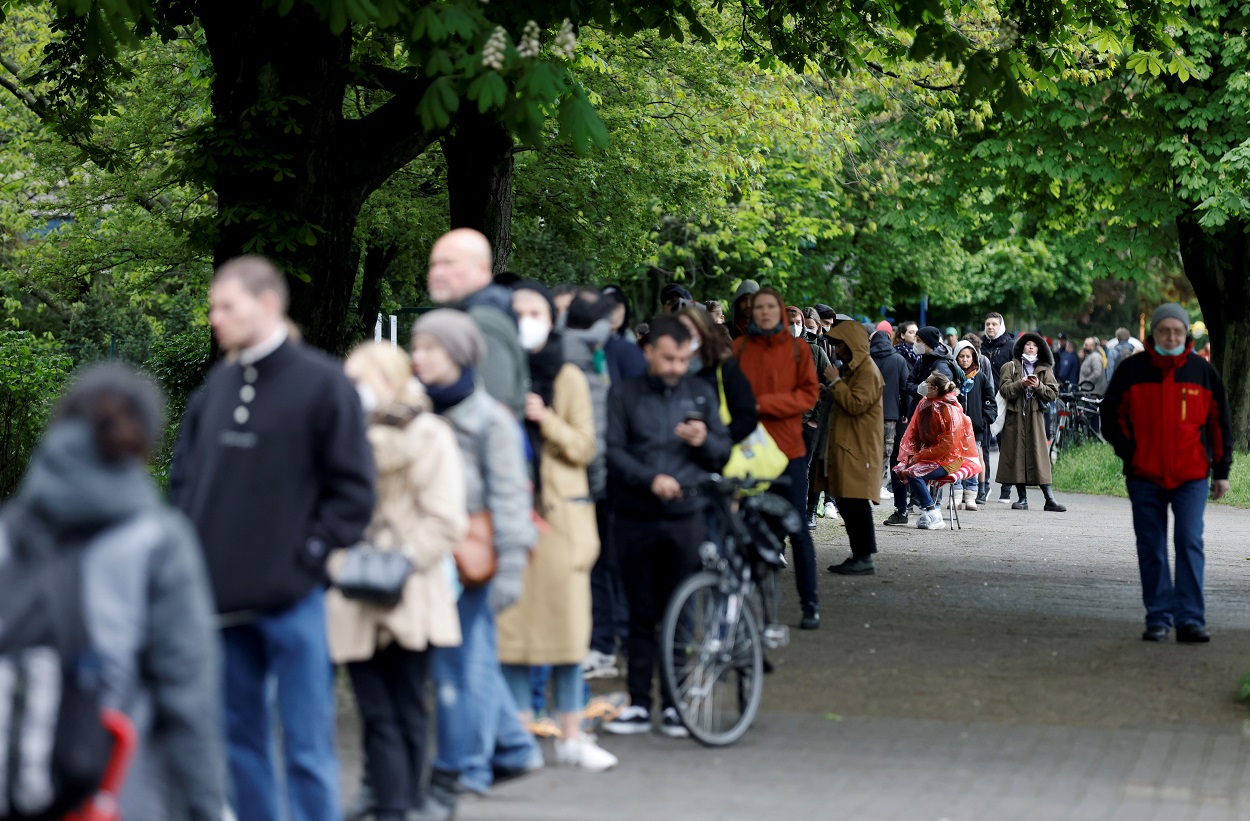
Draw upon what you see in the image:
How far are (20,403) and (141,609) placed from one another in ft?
39.8

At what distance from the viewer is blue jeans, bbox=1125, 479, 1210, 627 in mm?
10258

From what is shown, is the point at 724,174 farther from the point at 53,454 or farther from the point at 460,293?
the point at 53,454

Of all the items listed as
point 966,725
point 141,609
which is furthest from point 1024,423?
point 141,609

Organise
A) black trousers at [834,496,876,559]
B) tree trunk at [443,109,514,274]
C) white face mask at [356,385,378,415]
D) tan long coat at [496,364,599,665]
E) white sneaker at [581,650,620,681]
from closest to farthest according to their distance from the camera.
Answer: white face mask at [356,385,378,415] < tan long coat at [496,364,599,665] < white sneaker at [581,650,620,681] < black trousers at [834,496,876,559] < tree trunk at [443,109,514,274]

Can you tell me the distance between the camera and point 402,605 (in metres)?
5.62

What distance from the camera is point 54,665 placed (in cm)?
382

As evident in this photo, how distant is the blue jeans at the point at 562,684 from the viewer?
22.8ft

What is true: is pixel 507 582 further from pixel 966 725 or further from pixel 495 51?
pixel 495 51

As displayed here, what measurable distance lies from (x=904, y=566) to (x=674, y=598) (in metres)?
6.89

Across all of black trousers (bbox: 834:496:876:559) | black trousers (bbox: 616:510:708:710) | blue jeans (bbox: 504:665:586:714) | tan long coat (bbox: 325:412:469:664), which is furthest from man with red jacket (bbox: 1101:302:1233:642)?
tan long coat (bbox: 325:412:469:664)

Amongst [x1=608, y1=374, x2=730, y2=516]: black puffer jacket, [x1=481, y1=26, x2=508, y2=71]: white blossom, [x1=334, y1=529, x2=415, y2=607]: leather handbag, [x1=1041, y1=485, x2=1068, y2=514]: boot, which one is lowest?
[x1=1041, y1=485, x2=1068, y2=514]: boot

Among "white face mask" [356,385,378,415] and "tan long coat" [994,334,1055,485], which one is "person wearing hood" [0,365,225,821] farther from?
"tan long coat" [994,334,1055,485]

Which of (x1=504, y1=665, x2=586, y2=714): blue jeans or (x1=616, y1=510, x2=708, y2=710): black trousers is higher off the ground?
(x1=616, y1=510, x2=708, y2=710): black trousers

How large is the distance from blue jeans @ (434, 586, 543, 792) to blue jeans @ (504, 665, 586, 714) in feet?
1.72
